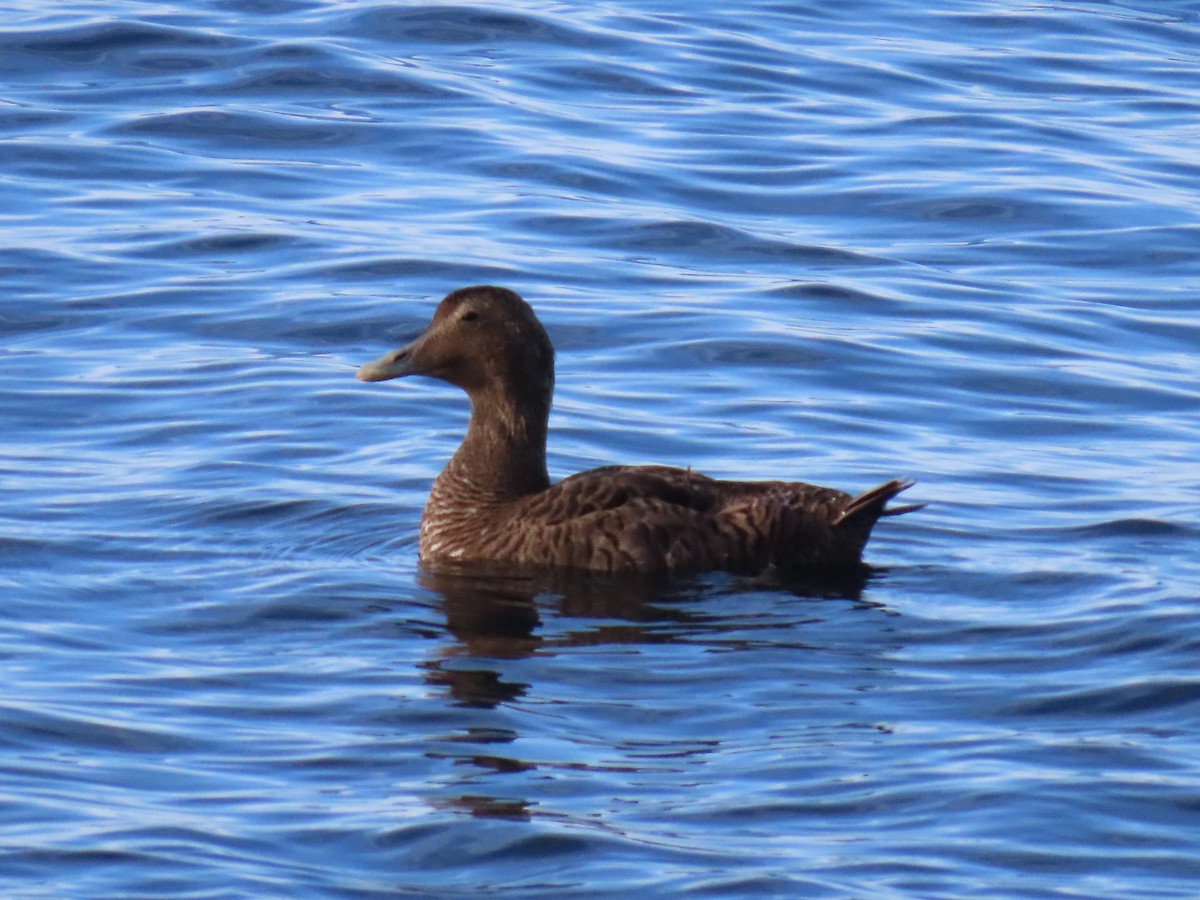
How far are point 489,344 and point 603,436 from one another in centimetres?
164

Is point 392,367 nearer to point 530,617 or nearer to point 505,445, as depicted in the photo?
point 505,445

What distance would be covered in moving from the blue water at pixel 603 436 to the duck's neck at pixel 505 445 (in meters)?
0.50

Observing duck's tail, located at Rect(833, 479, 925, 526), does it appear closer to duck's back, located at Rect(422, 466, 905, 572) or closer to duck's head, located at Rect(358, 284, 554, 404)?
duck's back, located at Rect(422, 466, 905, 572)

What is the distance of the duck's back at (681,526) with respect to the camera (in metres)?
9.25

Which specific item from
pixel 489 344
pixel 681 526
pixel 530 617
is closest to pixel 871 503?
pixel 681 526

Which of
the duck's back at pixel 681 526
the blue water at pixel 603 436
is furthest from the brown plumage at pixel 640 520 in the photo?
the blue water at pixel 603 436

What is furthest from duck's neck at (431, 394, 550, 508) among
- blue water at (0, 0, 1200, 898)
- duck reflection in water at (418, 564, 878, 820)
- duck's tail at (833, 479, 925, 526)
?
duck's tail at (833, 479, 925, 526)

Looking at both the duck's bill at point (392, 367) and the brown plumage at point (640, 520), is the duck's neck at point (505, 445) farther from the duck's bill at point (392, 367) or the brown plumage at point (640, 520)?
the duck's bill at point (392, 367)

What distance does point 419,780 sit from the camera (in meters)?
6.83

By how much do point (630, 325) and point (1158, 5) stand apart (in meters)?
12.6

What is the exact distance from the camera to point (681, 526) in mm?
9266

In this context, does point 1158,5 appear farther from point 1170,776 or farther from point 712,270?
point 1170,776

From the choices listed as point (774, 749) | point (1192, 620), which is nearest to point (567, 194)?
point (1192, 620)

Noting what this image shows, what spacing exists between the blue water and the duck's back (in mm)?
201
